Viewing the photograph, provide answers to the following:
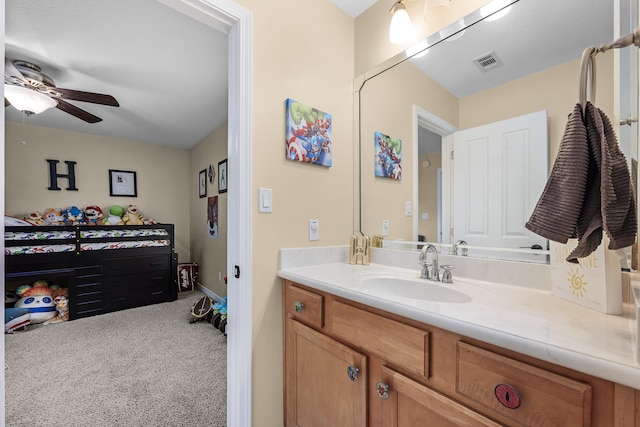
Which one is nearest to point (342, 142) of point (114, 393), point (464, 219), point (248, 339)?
point (464, 219)

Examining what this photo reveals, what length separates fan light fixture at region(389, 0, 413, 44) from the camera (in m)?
1.40

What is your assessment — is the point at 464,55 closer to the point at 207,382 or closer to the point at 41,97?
the point at 207,382

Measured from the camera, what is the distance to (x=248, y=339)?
1.23 metres

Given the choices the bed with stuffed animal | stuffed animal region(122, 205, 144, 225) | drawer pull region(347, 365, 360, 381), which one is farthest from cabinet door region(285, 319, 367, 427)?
stuffed animal region(122, 205, 144, 225)

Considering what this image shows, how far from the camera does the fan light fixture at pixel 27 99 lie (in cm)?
199

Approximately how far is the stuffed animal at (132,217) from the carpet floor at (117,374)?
139cm

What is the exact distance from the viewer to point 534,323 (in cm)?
64

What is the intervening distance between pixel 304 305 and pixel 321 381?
308mm

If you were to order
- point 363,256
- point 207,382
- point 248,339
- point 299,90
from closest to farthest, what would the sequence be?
point 248,339 < point 299,90 < point 363,256 < point 207,382

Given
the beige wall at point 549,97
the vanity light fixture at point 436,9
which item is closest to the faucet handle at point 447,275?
the beige wall at point 549,97

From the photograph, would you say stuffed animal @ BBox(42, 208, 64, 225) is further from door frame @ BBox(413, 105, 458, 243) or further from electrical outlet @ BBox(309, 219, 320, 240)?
door frame @ BBox(413, 105, 458, 243)

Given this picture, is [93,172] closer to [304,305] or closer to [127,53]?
[127,53]

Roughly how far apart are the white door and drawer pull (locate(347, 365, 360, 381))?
0.74 m

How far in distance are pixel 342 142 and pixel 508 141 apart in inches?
33.8
